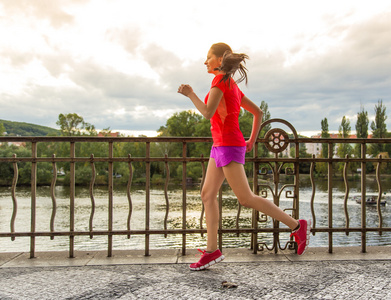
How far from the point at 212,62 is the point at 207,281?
182cm

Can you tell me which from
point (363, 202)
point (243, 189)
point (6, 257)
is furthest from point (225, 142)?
point (6, 257)

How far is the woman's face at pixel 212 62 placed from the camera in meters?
3.25

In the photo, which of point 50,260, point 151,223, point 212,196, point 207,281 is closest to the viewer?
point 207,281

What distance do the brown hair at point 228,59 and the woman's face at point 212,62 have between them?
3cm

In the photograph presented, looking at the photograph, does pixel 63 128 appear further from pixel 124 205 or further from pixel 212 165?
pixel 212 165

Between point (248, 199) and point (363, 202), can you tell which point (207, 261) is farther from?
point (363, 202)

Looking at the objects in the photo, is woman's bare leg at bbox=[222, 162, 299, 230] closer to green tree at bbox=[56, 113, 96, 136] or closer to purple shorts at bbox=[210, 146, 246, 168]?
purple shorts at bbox=[210, 146, 246, 168]

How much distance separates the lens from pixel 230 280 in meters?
3.05

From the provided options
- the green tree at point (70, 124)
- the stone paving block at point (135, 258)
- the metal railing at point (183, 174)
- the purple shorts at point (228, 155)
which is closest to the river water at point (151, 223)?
the stone paving block at point (135, 258)

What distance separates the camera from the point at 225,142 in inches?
126

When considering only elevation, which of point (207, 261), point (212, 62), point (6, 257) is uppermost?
Result: point (212, 62)

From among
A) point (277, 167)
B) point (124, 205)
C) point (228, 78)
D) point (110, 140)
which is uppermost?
point (228, 78)

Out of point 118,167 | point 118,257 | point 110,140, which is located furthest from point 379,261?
point 118,167

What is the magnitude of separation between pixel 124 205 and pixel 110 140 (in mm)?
32508
